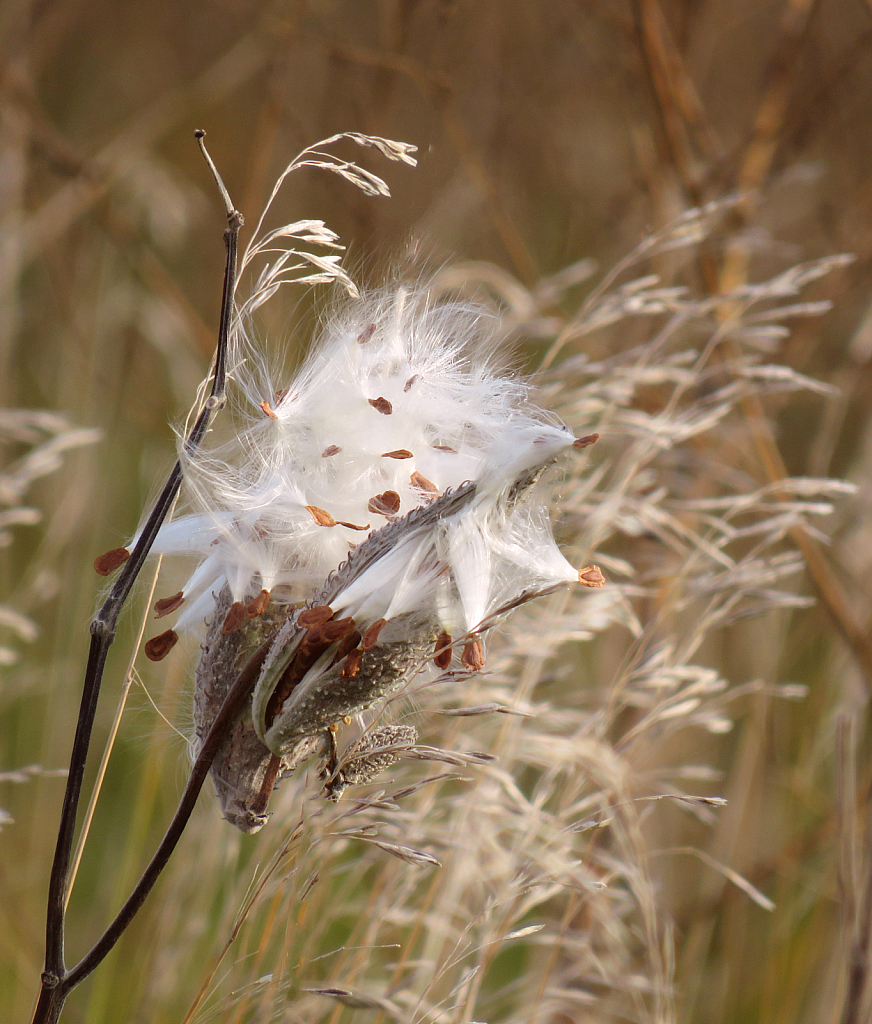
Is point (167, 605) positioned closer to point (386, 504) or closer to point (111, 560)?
point (111, 560)

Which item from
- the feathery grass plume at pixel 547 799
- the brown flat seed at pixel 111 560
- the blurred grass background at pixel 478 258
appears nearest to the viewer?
the brown flat seed at pixel 111 560

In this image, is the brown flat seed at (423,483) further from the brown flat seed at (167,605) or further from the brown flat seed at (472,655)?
the brown flat seed at (167,605)

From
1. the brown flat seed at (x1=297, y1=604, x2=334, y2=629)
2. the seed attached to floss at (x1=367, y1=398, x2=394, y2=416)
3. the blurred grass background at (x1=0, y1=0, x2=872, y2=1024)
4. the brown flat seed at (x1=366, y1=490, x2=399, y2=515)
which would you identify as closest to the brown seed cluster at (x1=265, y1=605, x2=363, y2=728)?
the brown flat seed at (x1=297, y1=604, x2=334, y2=629)

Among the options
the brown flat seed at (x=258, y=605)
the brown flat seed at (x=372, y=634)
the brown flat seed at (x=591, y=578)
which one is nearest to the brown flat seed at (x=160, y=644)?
the brown flat seed at (x=258, y=605)

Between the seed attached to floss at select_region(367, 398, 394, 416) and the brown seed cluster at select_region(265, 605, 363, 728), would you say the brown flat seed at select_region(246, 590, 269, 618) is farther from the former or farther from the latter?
the seed attached to floss at select_region(367, 398, 394, 416)

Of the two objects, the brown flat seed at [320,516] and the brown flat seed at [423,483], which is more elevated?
the brown flat seed at [423,483]

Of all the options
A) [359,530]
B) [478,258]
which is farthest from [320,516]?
[478,258]
